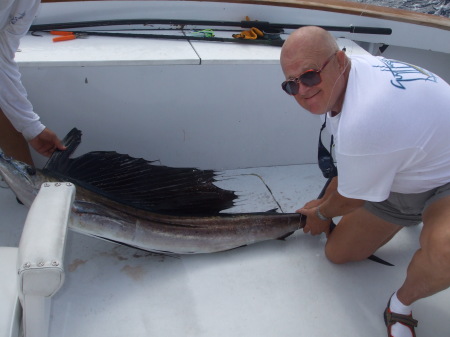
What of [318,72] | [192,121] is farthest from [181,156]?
[318,72]

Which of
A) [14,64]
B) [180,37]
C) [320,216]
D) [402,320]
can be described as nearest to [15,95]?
[14,64]

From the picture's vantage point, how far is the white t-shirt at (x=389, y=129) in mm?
1238

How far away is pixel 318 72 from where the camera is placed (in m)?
1.25

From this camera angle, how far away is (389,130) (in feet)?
4.04

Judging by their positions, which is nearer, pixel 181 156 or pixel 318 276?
pixel 318 276

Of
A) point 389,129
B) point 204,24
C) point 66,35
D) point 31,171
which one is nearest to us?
point 389,129

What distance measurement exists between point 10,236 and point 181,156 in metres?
0.90

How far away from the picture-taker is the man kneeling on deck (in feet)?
4.08

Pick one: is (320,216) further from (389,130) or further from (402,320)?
(389,130)

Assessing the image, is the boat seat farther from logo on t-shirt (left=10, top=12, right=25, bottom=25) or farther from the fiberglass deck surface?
logo on t-shirt (left=10, top=12, right=25, bottom=25)

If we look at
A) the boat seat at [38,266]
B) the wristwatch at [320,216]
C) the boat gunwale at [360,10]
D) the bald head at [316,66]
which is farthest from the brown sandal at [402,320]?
the boat gunwale at [360,10]

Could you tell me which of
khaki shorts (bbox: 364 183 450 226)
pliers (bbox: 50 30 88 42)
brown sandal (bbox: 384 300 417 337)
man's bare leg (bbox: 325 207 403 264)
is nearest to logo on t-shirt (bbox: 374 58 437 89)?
khaki shorts (bbox: 364 183 450 226)

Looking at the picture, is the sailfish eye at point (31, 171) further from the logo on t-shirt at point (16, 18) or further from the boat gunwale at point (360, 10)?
the boat gunwale at point (360, 10)

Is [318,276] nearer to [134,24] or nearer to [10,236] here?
[10,236]
